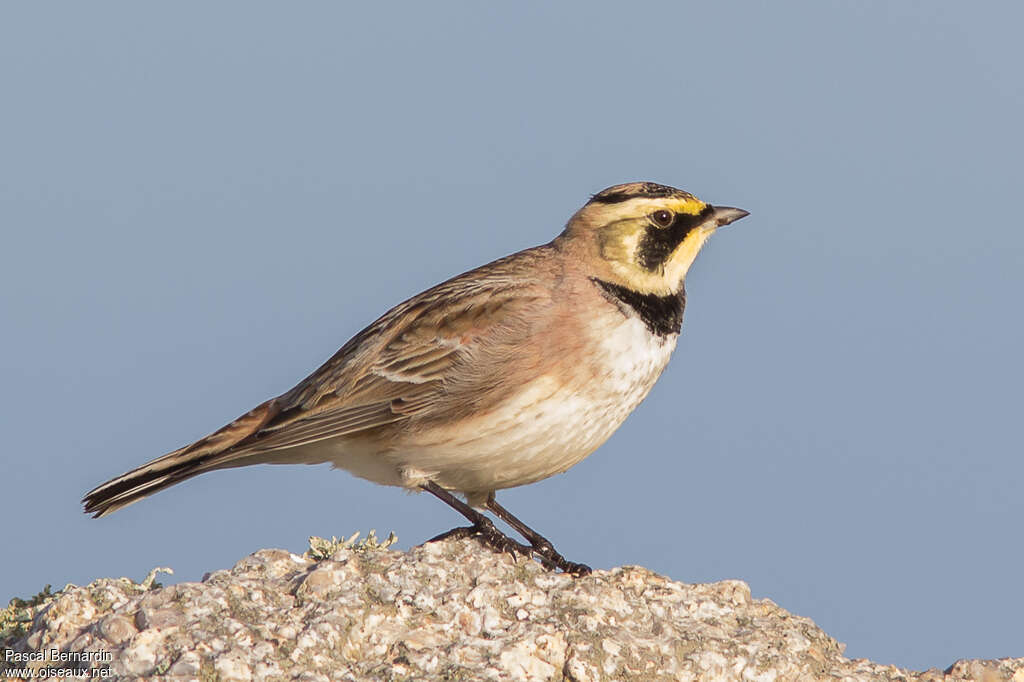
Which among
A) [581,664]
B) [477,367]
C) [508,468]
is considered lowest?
[581,664]

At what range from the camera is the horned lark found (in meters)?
8.37

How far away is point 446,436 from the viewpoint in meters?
8.44

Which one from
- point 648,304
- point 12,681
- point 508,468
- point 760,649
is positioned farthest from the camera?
point 648,304

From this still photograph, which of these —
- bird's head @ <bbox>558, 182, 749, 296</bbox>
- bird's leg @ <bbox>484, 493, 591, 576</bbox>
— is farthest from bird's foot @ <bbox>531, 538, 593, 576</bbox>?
bird's head @ <bbox>558, 182, 749, 296</bbox>

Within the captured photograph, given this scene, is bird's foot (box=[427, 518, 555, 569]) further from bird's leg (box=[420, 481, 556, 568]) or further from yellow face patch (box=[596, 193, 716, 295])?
yellow face patch (box=[596, 193, 716, 295])

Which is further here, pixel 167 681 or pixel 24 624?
pixel 24 624

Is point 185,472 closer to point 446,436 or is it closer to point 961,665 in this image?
point 446,436

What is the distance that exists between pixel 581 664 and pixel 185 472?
3270 mm

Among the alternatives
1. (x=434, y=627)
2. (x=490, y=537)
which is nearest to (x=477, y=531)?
(x=490, y=537)

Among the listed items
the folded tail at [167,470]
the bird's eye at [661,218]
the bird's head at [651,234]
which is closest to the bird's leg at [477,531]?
the folded tail at [167,470]

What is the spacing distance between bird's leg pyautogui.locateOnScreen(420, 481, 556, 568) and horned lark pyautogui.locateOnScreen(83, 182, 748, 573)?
11mm

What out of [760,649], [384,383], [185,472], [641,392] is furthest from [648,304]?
[185,472]

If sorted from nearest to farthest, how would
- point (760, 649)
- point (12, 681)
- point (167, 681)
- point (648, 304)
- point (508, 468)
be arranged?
point (167, 681), point (12, 681), point (760, 649), point (508, 468), point (648, 304)

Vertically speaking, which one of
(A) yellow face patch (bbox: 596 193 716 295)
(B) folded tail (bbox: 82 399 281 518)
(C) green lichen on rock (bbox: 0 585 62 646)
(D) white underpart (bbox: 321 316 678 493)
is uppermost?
(A) yellow face patch (bbox: 596 193 716 295)
